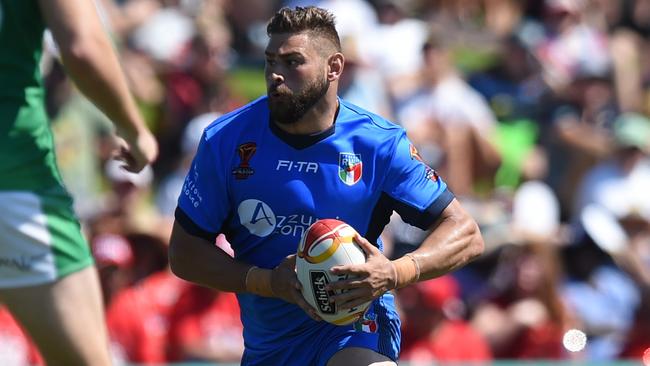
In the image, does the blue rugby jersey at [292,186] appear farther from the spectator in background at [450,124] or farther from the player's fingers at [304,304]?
the spectator in background at [450,124]

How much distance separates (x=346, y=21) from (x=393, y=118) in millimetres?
1385

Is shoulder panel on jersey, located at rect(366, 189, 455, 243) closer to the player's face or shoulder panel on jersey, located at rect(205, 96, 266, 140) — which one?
the player's face

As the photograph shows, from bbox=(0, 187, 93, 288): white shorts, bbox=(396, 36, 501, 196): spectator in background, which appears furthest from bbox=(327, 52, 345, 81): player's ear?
bbox=(396, 36, 501, 196): spectator in background

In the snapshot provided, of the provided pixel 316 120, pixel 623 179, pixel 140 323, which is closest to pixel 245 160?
pixel 316 120

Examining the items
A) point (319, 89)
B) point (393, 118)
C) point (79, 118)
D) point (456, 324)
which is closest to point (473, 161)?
point (393, 118)

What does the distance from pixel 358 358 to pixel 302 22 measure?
1248mm

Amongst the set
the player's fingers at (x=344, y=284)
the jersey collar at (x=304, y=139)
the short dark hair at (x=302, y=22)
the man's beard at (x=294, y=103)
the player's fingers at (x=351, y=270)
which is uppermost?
the short dark hair at (x=302, y=22)

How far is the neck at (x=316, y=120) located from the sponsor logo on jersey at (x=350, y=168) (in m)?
0.14

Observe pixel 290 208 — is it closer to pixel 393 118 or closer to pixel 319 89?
pixel 319 89

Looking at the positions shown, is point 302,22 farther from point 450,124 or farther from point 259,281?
point 450,124

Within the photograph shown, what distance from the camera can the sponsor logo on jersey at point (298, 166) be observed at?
463 centimetres

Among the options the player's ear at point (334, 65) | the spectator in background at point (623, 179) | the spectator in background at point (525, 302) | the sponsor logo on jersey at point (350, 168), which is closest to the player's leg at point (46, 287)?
the sponsor logo on jersey at point (350, 168)

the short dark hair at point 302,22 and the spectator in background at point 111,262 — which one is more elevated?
the short dark hair at point 302,22

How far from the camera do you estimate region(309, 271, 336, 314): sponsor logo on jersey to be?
14.0 feet
